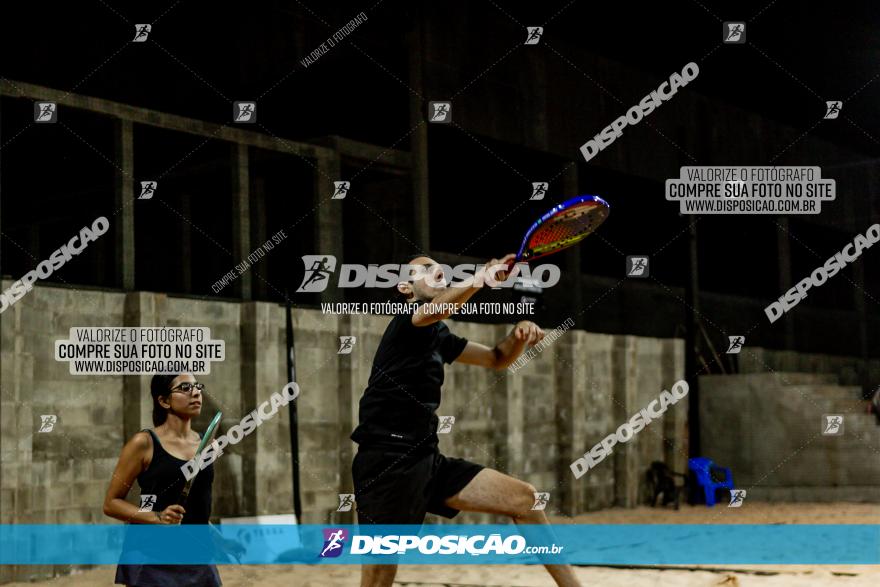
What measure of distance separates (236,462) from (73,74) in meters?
5.72

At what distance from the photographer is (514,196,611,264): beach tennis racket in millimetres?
5406

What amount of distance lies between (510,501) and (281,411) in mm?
5709

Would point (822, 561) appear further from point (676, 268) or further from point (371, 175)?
point (676, 268)

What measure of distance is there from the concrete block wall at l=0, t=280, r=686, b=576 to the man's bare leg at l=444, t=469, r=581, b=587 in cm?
487

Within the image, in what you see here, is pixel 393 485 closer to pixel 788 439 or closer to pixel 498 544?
pixel 498 544

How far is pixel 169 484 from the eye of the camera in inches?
193

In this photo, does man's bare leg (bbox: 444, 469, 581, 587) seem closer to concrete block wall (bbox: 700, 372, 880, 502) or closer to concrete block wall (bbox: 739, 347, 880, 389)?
concrete block wall (bbox: 700, 372, 880, 502)

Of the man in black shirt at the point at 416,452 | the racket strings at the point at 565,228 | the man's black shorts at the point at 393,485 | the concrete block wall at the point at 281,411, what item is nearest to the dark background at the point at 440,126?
the concrete block wall at the point at 281,411

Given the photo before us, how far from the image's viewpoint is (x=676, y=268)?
65.8ft

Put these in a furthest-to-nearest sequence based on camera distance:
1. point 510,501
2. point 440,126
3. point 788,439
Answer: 1. point 788,439
2. point 440,126
3. point 510,501

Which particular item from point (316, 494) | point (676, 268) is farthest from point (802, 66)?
point (316, 494)

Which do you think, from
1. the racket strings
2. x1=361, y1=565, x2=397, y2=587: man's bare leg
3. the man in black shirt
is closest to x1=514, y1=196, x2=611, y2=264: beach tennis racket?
the racket strings

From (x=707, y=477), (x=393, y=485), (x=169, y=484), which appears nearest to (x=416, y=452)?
(x=393, y=485)

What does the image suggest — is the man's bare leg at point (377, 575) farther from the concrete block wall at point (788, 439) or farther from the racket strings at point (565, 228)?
the concrete block wall at point (788, 439)
